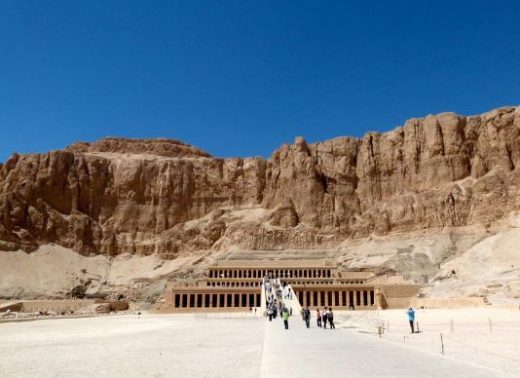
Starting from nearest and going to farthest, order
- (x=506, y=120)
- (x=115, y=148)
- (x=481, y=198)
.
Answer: (x=481, y=198), (x=506, y=120), (x=115, y=148)

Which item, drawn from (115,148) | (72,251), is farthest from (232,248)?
(115,148)

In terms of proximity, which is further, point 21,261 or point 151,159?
point 151,159

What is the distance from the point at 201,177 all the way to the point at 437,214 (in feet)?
177

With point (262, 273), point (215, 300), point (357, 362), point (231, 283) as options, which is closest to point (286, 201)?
point (262, 273)

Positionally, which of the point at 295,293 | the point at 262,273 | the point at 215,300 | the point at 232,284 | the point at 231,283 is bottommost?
the point at 215,300

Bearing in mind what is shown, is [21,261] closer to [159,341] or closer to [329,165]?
[329,165]

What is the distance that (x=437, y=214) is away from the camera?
9844 cm

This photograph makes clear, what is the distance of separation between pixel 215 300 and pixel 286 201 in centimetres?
4102

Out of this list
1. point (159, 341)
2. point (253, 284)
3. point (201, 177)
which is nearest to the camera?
point (159, 341)

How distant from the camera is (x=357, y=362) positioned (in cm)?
1547

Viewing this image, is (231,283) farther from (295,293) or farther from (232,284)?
(295,293)

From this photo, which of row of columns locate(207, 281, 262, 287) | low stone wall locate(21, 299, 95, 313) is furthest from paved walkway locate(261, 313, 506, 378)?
low stone wall locate(21, 299, 95, 313)

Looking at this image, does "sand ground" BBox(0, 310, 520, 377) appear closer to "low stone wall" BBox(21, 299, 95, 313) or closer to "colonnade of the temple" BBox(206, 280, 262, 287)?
"colonnade of the temple" BBox(206, 280, 262, 287)

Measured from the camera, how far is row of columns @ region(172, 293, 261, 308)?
249 ft
